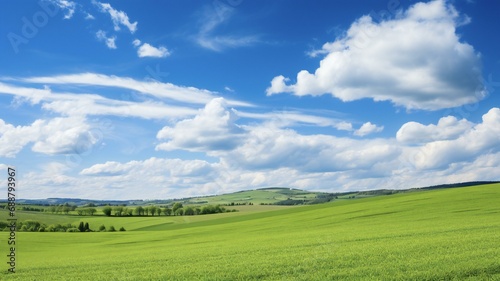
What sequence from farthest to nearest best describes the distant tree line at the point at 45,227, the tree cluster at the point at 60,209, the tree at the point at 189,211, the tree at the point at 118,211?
1. the tree cluster at the point at 60,209
2. the tree at the point at 189,211
3. the tree at the point at 118,211
4. the distant tree line at the point at 45,227

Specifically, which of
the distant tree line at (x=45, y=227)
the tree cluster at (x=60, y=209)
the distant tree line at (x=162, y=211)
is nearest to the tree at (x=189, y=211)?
the distant tree line at (x=162, y=211)

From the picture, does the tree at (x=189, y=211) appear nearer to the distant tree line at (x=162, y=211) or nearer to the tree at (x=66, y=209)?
the distant tree line at (x=162, y=211)

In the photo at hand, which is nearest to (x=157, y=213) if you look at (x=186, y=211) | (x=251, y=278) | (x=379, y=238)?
(x=186, y=211)

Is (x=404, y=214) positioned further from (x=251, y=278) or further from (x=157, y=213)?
(x=157, y=213)

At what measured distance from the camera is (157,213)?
147 meters

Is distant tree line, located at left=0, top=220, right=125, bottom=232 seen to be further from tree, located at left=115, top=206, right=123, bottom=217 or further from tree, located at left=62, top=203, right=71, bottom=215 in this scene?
tree, located at left=62, top=203, right=71, bottom=215

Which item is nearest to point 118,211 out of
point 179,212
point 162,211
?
point 162,211

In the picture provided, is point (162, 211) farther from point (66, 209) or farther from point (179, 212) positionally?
point (66, 209)

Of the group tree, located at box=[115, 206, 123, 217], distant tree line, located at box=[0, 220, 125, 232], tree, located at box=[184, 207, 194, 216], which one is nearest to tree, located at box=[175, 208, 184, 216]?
tree, located at box=[184, 207, 194, 216]

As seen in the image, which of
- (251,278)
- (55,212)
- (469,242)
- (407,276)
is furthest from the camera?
(55,212)

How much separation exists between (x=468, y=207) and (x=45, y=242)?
6050 cm

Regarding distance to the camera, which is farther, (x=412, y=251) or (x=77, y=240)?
(x=77, y=240)

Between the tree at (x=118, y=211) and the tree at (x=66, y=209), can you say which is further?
the tree at (x=66, y=209)

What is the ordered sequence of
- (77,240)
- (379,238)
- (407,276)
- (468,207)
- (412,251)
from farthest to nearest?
(77,240) < (468,207) < (379,238) < (412,251) < (407,276)
